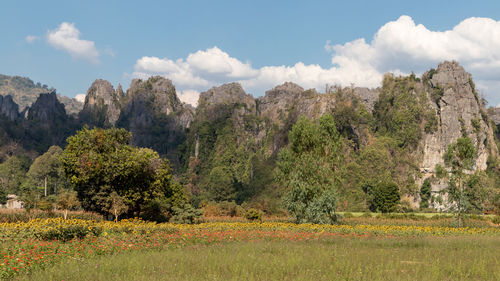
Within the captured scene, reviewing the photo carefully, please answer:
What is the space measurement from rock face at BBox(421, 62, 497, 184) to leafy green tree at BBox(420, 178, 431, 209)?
612 centimetres

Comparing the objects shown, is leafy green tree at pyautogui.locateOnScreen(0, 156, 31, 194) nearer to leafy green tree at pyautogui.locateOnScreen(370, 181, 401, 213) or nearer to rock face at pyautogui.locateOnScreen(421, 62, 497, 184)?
leafy green tree at pyautogui.locateOnScreen(370, 181, 401, 213)

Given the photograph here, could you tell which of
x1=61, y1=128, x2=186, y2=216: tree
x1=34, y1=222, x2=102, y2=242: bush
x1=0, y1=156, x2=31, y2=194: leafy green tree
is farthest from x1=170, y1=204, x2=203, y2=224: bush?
x1=0, y1=156, x2=31, y2=194: leafy green tree

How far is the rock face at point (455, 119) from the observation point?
14875 centimetres

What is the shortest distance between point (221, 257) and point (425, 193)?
132634 millimetres

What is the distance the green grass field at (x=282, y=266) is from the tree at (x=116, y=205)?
73.5 ft

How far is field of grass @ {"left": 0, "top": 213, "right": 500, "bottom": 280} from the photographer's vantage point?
577 inches

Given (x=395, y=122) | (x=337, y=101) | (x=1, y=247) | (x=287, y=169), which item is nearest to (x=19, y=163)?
(x=337, y=101)

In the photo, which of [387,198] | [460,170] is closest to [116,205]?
[460,170]

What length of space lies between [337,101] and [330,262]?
154m

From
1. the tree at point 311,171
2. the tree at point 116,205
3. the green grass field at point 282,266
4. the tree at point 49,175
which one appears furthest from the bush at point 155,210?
the tree at point 49,175

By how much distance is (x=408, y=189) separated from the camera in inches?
5399

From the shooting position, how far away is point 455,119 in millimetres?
150625

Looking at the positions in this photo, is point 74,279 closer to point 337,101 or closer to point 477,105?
point 337,101

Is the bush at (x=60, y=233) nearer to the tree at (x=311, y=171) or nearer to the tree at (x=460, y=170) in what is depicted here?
the tree at (x=311, y=171)
